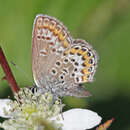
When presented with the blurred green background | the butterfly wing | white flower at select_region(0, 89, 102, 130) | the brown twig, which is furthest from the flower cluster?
the blurred green background

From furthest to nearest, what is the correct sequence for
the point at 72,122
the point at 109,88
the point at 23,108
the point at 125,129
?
the point at 109,88 < the point at 125,129 < the point at 23,108 < the point at 72,122

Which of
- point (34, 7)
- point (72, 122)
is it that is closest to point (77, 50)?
point (72, 122)

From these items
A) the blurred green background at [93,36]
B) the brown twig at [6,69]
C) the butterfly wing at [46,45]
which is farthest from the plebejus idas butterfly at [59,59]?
the blurred green background at [93,36]

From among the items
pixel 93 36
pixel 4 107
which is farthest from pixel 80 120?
pixel 93 36

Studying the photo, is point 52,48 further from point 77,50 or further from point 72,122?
point 72,122

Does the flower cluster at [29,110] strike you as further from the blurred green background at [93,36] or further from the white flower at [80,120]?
the blurred green background at [93,36]

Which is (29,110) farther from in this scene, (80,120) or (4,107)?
(80,120)

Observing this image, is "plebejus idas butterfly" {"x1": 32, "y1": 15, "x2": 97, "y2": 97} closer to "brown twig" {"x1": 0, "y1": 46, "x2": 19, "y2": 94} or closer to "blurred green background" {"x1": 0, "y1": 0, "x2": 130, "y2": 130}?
"brown twig" {"x1": 0, "y1": 46, "x2": 19, "y2": 94}
